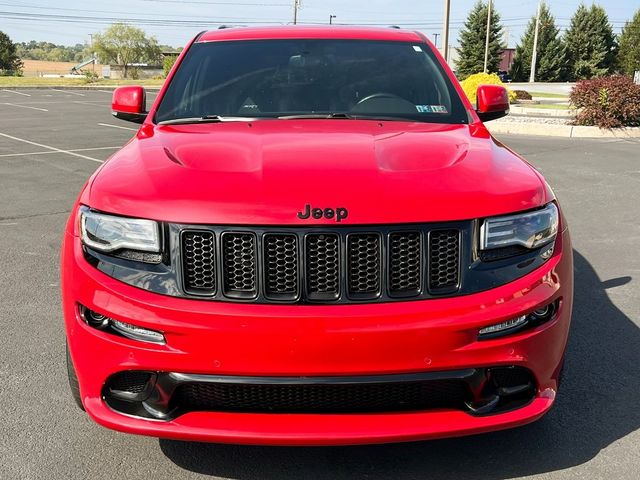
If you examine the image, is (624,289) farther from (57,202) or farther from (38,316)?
(57,202)

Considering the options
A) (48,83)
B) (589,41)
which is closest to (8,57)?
(48,83)

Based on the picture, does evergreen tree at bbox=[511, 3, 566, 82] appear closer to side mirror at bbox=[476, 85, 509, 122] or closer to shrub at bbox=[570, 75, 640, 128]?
shrub at bbox=[570, 75, 640, 128]

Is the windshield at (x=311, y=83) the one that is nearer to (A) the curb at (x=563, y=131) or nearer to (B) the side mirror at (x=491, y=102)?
(B) the side mirror at (x=491, y=102)

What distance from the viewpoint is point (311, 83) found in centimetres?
388

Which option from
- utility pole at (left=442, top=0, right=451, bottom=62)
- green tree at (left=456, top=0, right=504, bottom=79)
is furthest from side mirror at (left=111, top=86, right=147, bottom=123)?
green tree at (left=456, top=0, right=504, bottom=79)

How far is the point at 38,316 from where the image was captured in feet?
14.5

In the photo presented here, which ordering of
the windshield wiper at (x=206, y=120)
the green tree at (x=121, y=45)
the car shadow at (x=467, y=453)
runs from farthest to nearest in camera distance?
the green tree at (x=121, y=45), the windshield wiper at (x=206, y=120), the car shadow at (x=467, y=453)

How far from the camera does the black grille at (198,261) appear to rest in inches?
92.8

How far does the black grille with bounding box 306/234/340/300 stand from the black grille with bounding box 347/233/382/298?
1.9 inches

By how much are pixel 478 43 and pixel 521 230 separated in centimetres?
6949

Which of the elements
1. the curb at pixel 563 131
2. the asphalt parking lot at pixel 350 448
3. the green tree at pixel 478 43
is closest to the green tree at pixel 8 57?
the green tree at pixel 478 43

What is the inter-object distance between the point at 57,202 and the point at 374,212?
21.4 feet

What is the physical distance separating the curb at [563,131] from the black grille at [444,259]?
15.4 meters

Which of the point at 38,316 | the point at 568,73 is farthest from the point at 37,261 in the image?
the point at 568,73
